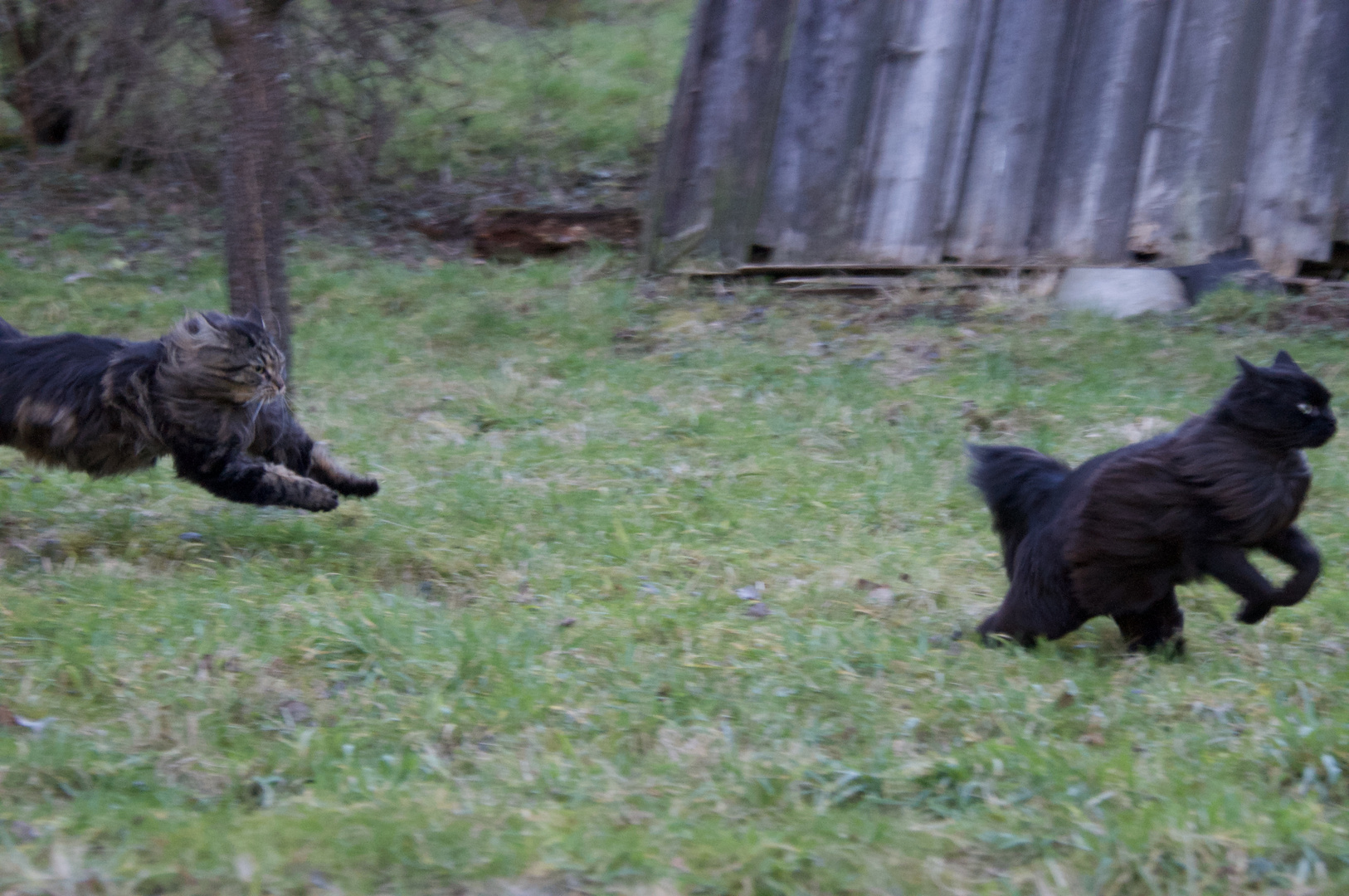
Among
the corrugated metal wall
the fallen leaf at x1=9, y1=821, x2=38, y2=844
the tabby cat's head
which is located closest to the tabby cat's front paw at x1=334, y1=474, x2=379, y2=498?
the tabby cat's head

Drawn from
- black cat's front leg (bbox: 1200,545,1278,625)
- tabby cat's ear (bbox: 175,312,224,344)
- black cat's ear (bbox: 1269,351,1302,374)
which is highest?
black cat's ear (bbox: 1269,351,1302,374)

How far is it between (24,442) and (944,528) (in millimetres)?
4326

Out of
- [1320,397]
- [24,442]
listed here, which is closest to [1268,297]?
[1320,397]

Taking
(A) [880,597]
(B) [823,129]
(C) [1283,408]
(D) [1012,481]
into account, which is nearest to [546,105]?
(B) [823,129]

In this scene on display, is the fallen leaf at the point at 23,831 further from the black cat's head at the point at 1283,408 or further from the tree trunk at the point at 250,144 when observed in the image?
the black cat's head at the point at 1283,408

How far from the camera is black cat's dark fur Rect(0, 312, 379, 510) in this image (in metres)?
5.28

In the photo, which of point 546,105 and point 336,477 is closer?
point 336,477

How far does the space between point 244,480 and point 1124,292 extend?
6.59 metres

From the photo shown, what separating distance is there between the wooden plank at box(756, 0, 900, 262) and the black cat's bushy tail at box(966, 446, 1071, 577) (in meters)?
5.54

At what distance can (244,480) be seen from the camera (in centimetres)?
530

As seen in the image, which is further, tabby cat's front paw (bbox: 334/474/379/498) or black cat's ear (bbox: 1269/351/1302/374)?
tabby cat's front paw (bbox: 334/474/379/498)

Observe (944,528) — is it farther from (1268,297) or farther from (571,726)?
(1268,297)

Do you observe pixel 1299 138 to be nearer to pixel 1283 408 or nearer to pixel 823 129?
pixel 823 129

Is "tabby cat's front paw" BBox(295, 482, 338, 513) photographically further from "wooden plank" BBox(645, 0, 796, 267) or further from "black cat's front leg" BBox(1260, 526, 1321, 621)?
"wooden plank" BBox(645, 0, 796, 267)
